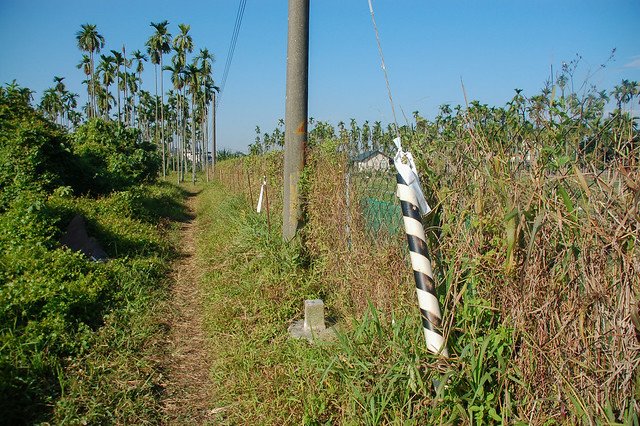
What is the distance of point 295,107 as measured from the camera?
5453 millimetres

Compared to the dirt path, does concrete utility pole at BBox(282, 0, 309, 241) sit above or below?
above

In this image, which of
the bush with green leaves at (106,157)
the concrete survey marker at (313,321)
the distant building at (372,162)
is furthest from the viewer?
the bush with green leaves at (106,157)

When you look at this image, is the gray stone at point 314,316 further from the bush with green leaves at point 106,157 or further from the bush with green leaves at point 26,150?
the bush with green leaves at point 106,157

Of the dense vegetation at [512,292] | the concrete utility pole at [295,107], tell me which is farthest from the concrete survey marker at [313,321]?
the concrete utility pole at [295,107]

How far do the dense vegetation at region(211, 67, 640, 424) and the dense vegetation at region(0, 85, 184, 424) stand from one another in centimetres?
103

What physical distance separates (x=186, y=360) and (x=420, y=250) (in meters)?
2.74

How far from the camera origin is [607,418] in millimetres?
1797

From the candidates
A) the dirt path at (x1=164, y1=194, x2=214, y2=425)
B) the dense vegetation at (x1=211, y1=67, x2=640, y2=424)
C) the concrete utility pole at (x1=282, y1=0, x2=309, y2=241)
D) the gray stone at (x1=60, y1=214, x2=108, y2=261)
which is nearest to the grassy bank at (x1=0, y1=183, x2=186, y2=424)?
the dirt path at (x1=164, y1=194, x2=214, y2=425)

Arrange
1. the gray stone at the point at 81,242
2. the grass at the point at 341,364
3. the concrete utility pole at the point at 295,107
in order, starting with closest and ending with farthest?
1. the grass at the point at 341,364
2. the concrete utility pole at the point at 295,107
3. the gray stone at the point at 81,242

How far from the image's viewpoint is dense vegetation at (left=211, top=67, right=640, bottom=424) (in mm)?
1822

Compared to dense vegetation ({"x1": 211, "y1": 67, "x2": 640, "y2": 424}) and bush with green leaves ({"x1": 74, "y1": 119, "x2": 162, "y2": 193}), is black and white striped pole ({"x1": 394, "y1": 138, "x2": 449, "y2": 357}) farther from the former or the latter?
bush with green leaves ({"x1": 74, "y1": 119, "x2": 162, "y2": 193})

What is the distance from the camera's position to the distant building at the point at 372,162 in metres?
3.73

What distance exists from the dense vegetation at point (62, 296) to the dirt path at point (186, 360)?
0.17m

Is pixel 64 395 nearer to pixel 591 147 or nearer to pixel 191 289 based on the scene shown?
pixel 191 289
